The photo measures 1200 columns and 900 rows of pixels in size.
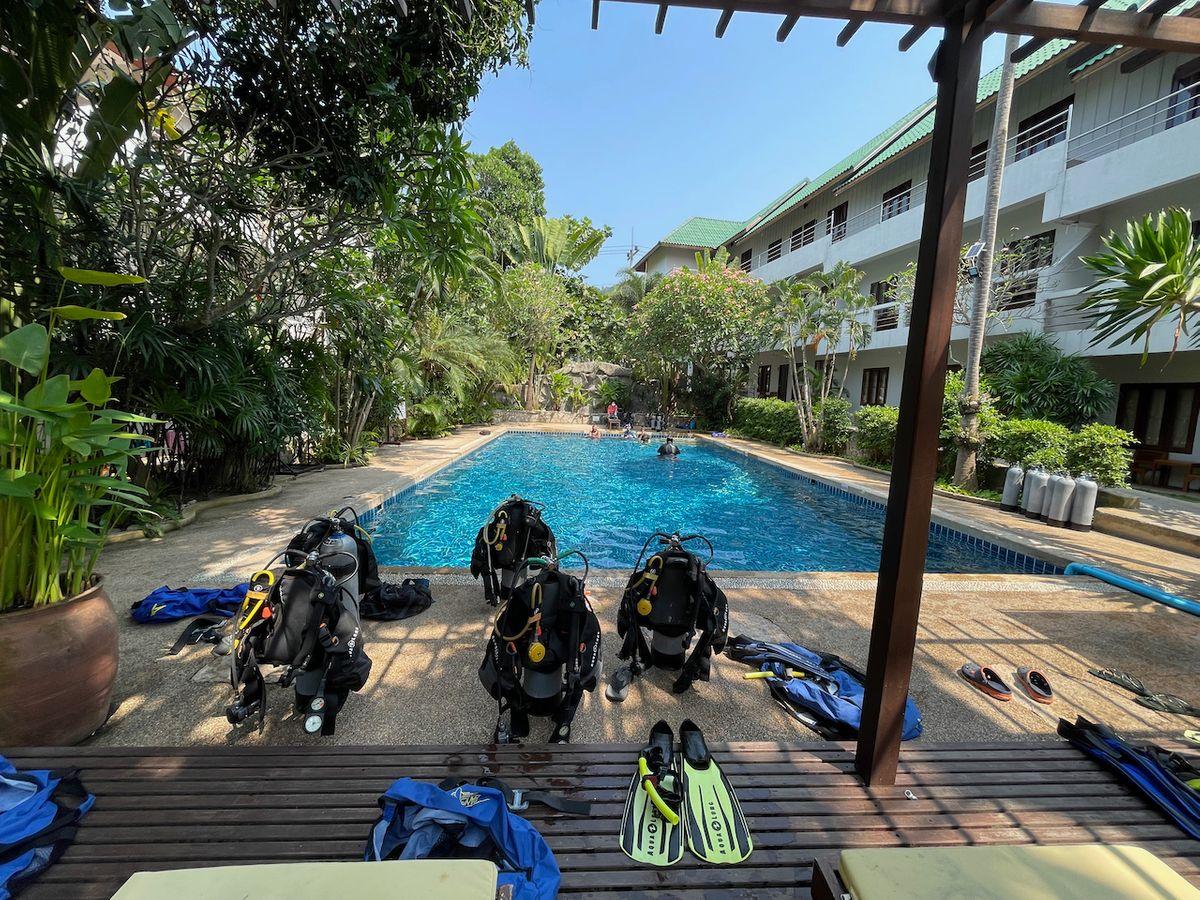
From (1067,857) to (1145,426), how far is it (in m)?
14.9

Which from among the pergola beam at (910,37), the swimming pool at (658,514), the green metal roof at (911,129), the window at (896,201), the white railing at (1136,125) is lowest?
the swimming pool at (658,514)

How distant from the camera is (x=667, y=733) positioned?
231cm

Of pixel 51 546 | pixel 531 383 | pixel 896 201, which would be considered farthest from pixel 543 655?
pixel 531 383

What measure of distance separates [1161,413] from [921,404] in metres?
14.3

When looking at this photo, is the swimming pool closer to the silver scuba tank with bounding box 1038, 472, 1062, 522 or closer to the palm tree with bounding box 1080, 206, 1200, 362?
the silver scuba tank with bounding box 1038, 472, 1062, 522

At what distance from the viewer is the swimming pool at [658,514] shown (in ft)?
22.6

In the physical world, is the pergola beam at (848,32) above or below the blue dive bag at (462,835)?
above

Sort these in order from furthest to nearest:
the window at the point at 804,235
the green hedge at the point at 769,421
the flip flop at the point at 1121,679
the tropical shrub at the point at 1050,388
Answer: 1. the window at the point at 804,235
2. the green hedge at the point at 769,421
3. the tropical shrub at the point at 1050,388
4. the flip flop at the point at 1121,679

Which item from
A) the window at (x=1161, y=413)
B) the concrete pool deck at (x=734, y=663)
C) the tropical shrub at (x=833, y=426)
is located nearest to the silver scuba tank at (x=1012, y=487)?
the concrete pool deck at (x=734, y=663)

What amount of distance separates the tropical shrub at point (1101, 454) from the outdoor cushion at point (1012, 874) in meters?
8.92

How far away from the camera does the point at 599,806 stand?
1906 mm

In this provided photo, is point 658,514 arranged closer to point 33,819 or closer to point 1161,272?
point 1161,272

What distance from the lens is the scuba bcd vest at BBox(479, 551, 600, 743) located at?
2.32m

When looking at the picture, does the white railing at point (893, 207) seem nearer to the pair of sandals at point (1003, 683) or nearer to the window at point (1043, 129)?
the window at point (1043, 129)
